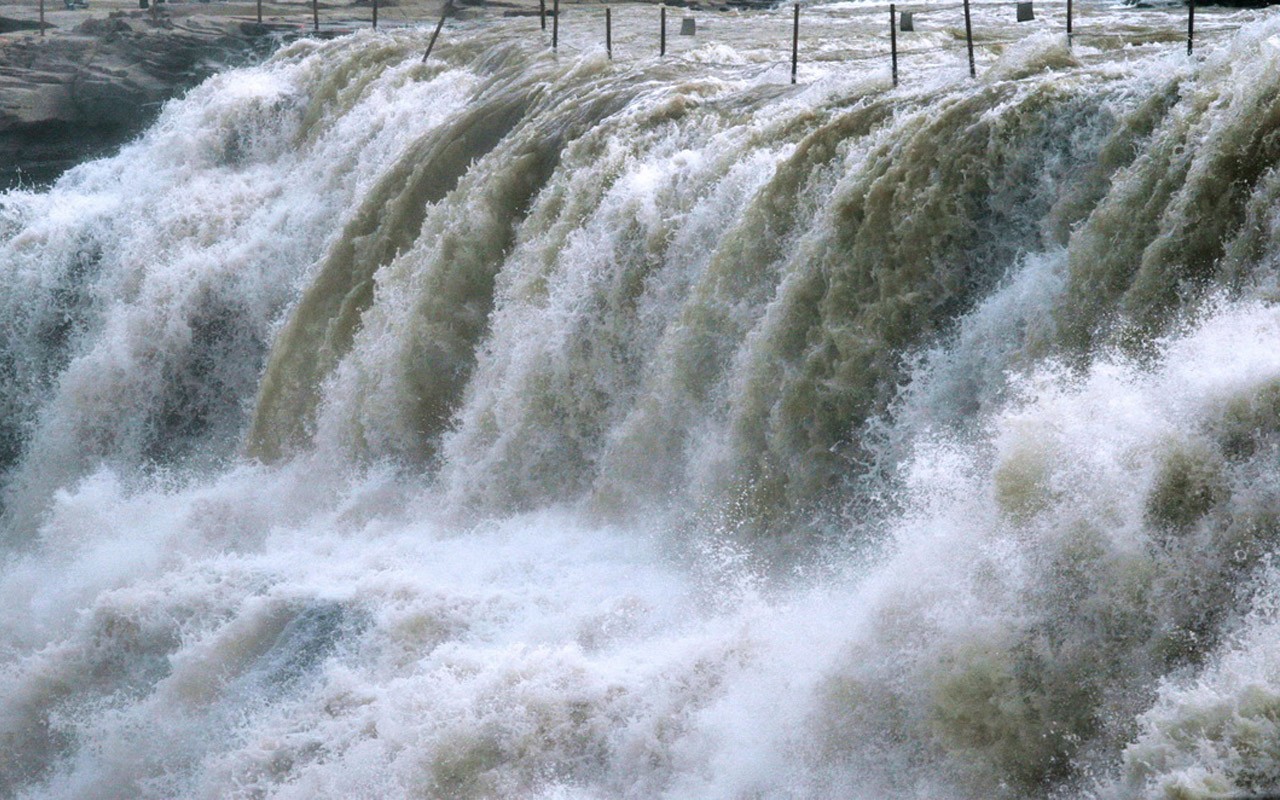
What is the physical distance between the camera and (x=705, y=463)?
30.5 feet

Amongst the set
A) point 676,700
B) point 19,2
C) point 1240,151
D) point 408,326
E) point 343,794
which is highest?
point 19,2

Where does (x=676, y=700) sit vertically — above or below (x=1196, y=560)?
below

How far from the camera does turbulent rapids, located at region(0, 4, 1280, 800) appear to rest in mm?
6016

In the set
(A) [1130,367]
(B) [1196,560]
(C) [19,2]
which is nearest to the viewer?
(B) [1196,560]

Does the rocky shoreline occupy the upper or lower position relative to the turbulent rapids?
upper

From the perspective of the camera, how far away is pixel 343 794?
754cm

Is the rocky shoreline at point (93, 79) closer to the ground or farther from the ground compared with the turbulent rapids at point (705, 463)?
farther from the ground

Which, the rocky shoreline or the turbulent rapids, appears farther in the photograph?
the rocky shoreline

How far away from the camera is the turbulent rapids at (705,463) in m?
6.02

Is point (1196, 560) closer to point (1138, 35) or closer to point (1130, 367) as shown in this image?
point (1130, 367)

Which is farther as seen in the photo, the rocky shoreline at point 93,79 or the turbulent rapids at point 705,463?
the rocky shoreline at point 93,79

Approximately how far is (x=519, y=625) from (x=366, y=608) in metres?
1.07

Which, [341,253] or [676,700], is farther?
[341,253]

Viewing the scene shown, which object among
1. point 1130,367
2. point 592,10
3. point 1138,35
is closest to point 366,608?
point 1130,367
